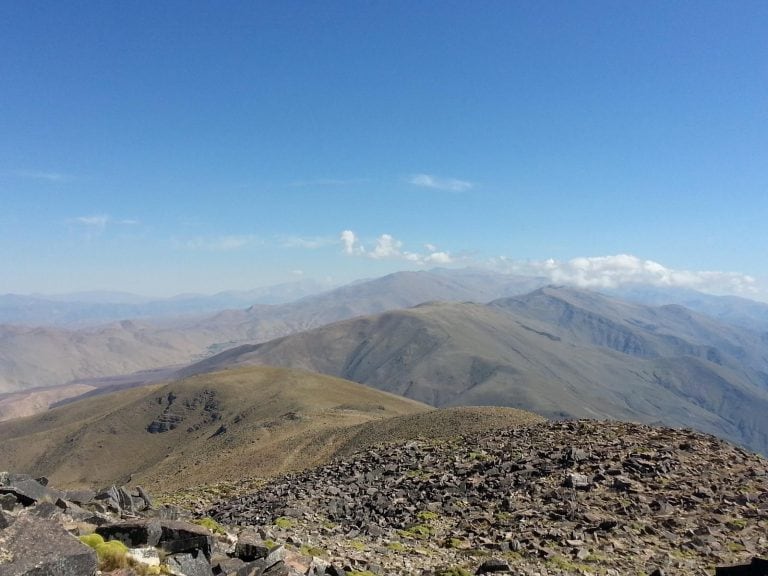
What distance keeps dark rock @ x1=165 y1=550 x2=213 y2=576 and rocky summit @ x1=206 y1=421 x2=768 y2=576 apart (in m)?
5.92

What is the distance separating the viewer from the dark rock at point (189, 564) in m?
13.2

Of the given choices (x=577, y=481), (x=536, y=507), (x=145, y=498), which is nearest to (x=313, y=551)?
(x=145, y=498)

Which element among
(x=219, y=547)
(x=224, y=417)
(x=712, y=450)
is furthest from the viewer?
(x=224, y=417)

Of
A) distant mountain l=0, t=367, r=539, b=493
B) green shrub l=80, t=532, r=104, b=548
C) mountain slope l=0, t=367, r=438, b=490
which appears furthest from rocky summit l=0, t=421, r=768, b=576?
mountain slope l=0, t=367, r=438, b=490

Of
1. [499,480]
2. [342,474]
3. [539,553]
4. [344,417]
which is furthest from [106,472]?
[539,553]

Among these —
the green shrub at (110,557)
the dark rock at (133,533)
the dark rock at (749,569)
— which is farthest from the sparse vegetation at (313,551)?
the dark rock at (749,569)

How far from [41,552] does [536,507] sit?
23.9m

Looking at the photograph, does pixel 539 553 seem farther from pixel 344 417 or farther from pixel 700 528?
pixel 344 417

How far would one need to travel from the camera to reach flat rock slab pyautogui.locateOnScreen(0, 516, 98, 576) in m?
10.3

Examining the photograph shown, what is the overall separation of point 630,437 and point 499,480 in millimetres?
13257

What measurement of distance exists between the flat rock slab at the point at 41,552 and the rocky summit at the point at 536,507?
9.48 m

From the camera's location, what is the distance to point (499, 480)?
1248 inches

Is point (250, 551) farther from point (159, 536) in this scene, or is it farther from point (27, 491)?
point (27, 491)

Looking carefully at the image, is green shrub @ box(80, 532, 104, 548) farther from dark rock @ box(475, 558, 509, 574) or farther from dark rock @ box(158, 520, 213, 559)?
dark rock @ box(475, 558, 509, 574)
